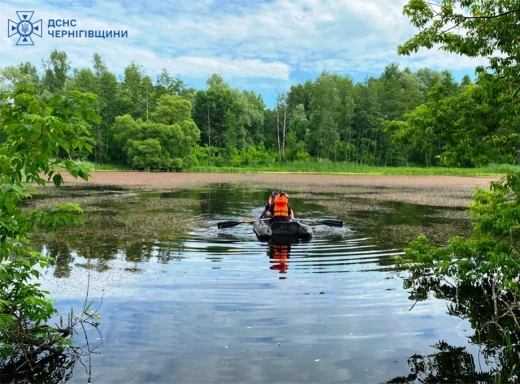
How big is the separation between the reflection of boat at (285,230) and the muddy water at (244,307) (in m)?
0.37

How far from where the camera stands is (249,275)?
31.0 ft

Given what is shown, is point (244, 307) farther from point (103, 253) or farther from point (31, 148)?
point (103, 253)

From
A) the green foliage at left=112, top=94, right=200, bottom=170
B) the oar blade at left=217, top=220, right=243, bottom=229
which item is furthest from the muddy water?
the green foliage at left=112, top=94, right=200, bottom=170

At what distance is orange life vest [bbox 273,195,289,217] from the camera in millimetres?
14578

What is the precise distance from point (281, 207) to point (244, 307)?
7471mm

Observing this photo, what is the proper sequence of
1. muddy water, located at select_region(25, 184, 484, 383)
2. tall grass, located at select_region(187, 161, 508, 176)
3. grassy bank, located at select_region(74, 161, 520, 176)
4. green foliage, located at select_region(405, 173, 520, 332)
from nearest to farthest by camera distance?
muddy water, located at select_region(25, 184, 484, 383) → green foliage, located at select_region(405, 173, 520, 332) → tall grass, located at select_region(187, 161, 508, 176) → grassy bank, located at select_region(74, 161, 520, 176)

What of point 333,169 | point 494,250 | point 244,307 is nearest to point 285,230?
point 244,307

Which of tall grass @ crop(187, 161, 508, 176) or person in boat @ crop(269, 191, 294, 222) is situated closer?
person in boat @ crop(269, 191, 294, 222)

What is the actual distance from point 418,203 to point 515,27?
1883cm

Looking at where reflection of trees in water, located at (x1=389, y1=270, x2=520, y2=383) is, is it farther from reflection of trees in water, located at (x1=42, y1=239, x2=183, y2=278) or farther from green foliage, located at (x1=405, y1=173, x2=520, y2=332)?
reflection of trees in water, located at (x1=42, y1=239, x2=183, y2=278)

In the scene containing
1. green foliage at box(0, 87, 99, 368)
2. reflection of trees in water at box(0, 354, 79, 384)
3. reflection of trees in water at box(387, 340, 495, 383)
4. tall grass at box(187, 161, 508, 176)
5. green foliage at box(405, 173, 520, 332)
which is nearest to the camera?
green foliage at box(0, 87, 99, 368)

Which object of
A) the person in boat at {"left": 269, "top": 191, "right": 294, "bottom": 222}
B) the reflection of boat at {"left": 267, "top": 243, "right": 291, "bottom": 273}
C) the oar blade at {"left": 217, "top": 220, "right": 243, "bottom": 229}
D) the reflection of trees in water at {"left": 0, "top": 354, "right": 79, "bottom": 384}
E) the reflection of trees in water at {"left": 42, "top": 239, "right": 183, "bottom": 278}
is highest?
the person in boat at {"left": 269, "top": 191, "right": 294, "bottom": 222}

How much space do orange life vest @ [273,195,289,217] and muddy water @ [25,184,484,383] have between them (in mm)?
1157

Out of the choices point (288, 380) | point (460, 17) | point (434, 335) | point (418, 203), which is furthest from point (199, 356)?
point (418, 203)
